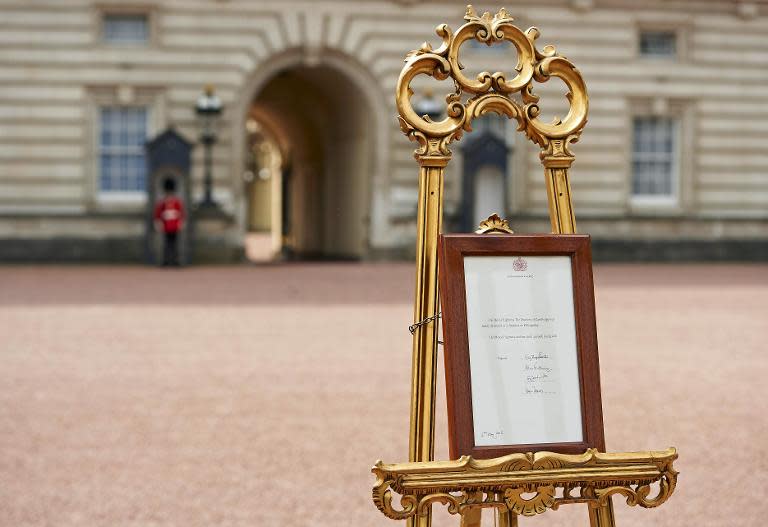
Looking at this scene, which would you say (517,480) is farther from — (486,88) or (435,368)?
(486,88)

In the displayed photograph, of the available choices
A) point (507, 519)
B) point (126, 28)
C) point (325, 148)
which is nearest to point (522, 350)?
point (507, 519)

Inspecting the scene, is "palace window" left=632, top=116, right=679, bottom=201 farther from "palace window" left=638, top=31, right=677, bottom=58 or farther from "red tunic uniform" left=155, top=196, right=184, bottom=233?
"red tunic uniform" left=155, top=196, right=184, bottom=233

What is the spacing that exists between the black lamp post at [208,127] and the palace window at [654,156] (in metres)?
8.25

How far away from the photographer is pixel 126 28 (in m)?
21.3

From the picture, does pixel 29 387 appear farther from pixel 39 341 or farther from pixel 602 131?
pixel 602 131

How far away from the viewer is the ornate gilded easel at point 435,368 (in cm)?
286

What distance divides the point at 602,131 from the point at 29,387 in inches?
671

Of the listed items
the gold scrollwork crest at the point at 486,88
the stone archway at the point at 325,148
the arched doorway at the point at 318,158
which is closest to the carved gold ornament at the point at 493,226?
the gold scrollwork crest at the point at 486,88

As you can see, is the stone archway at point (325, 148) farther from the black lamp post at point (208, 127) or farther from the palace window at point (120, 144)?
the palace window at point (120, 144)

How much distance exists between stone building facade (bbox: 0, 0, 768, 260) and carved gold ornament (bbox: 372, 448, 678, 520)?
60.3 ft

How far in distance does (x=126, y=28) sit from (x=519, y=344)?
19.5 meters

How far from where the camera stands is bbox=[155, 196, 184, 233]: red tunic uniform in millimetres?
19875

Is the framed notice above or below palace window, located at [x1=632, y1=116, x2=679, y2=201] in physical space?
below

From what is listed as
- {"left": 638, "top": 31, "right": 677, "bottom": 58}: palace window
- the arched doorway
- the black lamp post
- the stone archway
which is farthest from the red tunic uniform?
{"left": 638, "top": 31, "right": 677, "bottom": 58}: palace window
